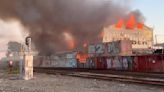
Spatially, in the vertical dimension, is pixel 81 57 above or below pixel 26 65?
above

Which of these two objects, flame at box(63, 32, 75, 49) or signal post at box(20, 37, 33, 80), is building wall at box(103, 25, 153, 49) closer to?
flame at box(63, 32, 75, 49)

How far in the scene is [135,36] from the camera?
9269 cm

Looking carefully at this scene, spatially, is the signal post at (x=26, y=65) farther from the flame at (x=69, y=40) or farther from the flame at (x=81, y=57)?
the flame at (x=81, y=57)

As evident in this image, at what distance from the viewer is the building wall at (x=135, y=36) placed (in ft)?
275

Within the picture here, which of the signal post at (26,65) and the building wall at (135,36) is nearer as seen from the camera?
the signal post at (26,65)

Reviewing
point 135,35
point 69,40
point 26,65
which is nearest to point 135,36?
point 135,35

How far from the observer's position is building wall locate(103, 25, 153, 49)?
8396 cm

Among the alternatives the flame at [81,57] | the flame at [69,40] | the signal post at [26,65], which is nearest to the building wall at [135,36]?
the flame at [69,40]

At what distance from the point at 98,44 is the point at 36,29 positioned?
42.7ft

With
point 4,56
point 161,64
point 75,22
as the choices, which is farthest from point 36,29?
point 4,56

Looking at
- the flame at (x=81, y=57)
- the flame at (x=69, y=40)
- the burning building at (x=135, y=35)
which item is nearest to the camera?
the flame at (x=69, y=40)

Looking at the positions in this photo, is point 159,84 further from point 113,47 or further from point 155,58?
point 113,47

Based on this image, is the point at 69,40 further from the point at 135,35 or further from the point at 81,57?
the point at 135,35

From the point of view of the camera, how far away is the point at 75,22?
4969cm
